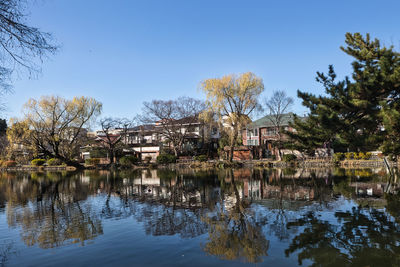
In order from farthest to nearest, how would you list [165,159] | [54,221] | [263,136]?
[263,136] → [165,159] → [54,221]

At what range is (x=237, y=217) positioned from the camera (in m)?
10.6

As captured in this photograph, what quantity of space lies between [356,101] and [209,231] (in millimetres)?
6489

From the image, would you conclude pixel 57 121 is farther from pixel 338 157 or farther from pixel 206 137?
pixel 338 157

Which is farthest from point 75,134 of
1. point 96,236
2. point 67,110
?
point 96,236

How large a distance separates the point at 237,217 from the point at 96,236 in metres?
4.96

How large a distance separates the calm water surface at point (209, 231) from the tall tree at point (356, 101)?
2.88m

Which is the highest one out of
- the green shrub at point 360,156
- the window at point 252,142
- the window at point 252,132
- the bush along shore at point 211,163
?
the window at point 252,132

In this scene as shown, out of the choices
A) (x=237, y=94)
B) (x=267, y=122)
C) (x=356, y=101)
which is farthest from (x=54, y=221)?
(x=267, y=122)

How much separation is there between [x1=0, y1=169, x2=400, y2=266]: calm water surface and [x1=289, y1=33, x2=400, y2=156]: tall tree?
9.45 feet

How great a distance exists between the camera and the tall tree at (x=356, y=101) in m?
9.70

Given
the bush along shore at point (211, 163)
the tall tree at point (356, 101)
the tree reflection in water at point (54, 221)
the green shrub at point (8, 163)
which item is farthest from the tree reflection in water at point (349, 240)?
the green shrub at point (8, 163)

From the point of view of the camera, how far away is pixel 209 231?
29.5ft

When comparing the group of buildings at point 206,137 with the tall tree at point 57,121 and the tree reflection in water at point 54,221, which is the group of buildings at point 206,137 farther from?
the tree reflection in water at point 54,221

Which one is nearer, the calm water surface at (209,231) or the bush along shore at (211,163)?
the calm water surface at (209,231)
